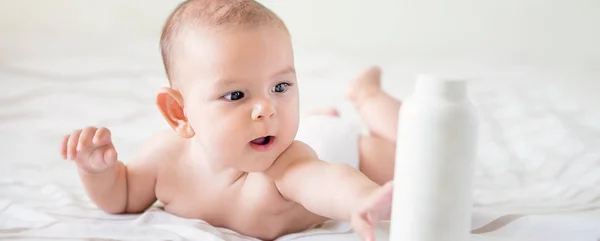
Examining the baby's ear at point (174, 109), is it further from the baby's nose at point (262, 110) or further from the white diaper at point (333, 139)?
the white diaper at point (333, 139)

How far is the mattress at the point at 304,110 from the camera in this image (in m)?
1.11

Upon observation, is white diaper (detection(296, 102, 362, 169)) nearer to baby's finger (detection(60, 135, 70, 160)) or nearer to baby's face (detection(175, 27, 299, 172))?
baby's face (detection(175, 27, 299, 172))

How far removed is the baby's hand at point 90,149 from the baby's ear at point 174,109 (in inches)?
3.6

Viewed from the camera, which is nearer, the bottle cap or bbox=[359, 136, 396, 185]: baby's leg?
the bottle cap

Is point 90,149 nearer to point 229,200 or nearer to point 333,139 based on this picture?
point 229,200

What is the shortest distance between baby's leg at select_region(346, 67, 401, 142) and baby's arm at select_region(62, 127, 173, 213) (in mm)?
415

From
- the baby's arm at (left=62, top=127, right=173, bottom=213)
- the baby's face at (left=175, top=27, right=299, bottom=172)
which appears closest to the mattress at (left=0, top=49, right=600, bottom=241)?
the baby's arm at (left=62, top=127, right=173, bottom=213)

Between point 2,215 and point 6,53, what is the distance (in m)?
1.32

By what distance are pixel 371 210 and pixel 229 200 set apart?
381 mm

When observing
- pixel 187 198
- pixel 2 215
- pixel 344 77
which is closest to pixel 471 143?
pixel 187 198

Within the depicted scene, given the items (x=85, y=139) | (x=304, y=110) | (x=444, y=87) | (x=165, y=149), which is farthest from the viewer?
(x=304, y=110)

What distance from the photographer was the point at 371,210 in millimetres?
846

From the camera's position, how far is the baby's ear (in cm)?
112

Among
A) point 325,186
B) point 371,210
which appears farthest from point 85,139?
point 371,210
